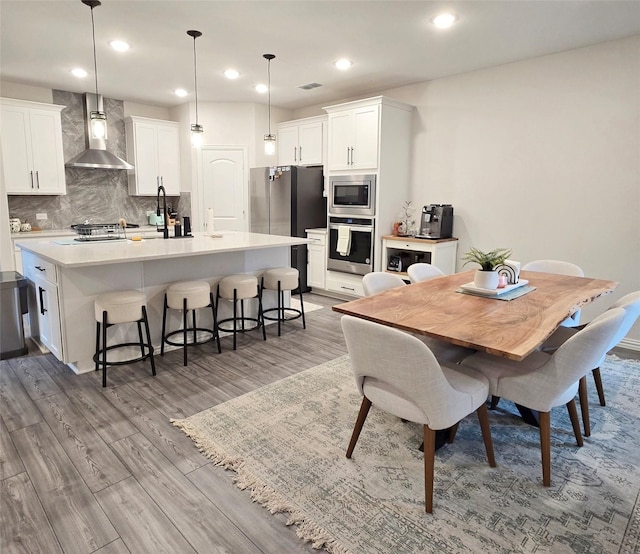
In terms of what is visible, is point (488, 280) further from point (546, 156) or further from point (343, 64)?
point (343, 64)

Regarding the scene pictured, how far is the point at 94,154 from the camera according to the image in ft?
18.2

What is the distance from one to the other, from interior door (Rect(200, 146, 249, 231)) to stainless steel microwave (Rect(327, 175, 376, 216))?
5.27ft

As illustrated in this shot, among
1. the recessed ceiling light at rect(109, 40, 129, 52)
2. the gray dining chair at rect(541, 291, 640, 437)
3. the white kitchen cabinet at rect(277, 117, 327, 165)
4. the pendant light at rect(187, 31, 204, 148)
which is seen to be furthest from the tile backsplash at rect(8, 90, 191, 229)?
the gray dining chair at rect(541, 291, 640, 437)

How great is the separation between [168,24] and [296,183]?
2457 mm

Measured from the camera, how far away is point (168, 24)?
340 centimetres

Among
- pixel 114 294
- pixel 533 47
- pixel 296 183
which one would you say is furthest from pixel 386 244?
pixel 114 294

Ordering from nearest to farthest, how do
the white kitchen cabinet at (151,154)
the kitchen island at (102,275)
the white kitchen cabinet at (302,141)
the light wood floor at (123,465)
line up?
the light wood floor at (123,465) → the kitchen island at (102,275) → the white kitchen cabinet at (302,141) → the white kitchen cabinet at (151,154)

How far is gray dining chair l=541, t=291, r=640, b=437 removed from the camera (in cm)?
197

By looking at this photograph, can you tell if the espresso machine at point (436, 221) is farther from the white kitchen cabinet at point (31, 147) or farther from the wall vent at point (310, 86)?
the white kitchen cabinet at point (31, 147)

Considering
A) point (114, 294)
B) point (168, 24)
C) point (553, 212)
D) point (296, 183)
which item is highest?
point (168, 24)

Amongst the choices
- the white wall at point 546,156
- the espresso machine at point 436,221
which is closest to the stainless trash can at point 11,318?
the espresso machine at point 436,221

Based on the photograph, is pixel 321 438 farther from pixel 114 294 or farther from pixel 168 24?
pixel 168 24

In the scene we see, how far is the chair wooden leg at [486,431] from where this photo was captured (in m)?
2.03

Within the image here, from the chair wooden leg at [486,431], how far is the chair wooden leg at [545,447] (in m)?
0.22
